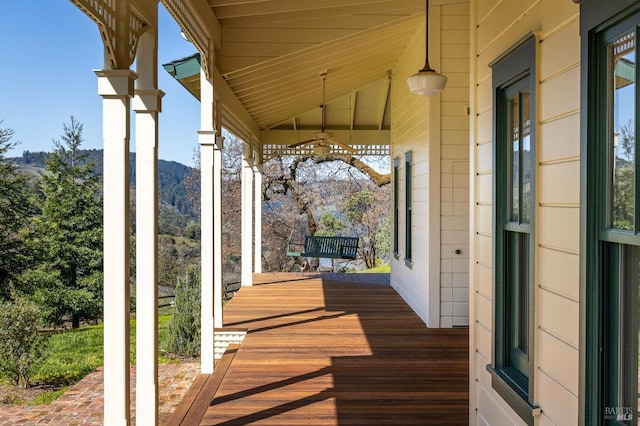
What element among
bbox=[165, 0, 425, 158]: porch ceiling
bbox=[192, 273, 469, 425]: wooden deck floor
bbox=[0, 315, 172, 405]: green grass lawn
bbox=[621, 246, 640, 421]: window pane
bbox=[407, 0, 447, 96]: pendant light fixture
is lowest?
bbox=[0, 315, 172, 405]: green grass lawn

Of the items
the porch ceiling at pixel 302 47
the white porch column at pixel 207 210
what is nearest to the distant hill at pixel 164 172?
the porch ceiling at pixel 302 47

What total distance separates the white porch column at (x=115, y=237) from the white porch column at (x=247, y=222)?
270 inches

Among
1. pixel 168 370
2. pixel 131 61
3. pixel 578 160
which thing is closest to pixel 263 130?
pixel 168 370

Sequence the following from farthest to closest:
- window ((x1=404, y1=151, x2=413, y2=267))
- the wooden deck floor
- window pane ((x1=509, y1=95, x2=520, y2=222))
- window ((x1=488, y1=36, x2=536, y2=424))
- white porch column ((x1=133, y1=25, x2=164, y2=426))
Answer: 1. window ((x1=404, y1=151, x2=413, y2=267))
2. the wooden deck floor
3. white porch column ((x1=133, y1=25, x2=164, y2=426))
4. window pane ((x1=509, y1=95, x2=520, y2=222))
5. window ((x1=488, y1=36, x2=536, y2=424))

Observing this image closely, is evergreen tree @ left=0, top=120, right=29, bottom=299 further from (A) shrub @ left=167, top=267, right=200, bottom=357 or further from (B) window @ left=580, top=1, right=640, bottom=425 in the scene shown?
(B) window @ left=580, top=1, right=640, bottom=425

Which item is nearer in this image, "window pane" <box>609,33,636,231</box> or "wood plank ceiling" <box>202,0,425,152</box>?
"window pane" <box>609,33,636,231</box>

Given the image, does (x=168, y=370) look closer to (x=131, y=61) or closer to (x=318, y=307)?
(x=318, y=307)

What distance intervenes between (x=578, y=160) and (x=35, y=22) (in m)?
29.1

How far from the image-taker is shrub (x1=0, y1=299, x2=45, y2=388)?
11.2m

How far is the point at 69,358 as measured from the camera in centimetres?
1448

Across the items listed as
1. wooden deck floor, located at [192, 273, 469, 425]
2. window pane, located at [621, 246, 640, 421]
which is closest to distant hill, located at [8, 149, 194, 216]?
wooden deck floor, located at [192, 273, 469, 425]

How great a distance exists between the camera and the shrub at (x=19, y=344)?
36.6 feet

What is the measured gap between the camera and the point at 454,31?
625 cm

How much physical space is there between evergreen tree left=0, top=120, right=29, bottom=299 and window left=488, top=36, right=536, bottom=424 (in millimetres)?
14953
